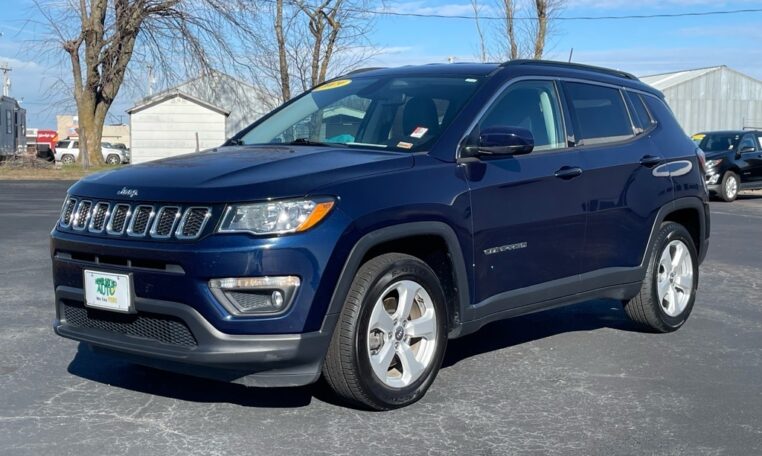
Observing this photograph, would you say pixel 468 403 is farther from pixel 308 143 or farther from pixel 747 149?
pixel 747 149

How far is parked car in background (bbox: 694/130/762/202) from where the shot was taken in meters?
21.2

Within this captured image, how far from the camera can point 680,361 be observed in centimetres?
589

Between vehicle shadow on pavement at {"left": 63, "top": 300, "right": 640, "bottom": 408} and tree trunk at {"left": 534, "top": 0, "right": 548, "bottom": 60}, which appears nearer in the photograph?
vehicle shadow on pavement at {"left": 63, "top": 300, "right": 640, "bottom": 408}

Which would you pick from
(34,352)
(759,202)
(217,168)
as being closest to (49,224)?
(34,352)

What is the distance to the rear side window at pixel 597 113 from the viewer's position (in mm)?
5930

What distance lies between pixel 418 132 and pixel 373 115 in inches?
18.3

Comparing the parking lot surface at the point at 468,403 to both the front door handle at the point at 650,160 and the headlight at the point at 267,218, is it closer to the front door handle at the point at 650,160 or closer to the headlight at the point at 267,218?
the headlight at the point at 267,218

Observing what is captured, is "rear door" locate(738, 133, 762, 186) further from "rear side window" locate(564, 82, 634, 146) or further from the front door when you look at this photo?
the front door

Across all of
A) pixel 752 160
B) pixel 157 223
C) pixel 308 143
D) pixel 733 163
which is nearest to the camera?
pixel 157 223

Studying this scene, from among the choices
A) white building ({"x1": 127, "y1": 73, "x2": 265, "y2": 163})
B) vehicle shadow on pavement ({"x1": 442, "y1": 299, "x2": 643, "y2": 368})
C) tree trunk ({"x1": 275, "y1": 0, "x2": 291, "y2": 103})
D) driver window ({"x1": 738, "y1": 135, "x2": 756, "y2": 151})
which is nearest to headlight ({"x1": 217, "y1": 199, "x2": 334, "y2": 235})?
vehicle shadow on pavement ({"x1": 442, "y1": 299, "x2": 643, "y2": 368})

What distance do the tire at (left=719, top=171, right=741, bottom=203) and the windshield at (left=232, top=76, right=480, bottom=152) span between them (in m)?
17.2

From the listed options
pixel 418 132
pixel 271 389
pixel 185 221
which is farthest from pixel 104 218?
pixel 418 132

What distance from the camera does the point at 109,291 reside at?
4.39m

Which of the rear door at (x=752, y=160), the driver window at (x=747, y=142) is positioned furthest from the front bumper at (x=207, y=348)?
the driver window at (x=747, y=142)
